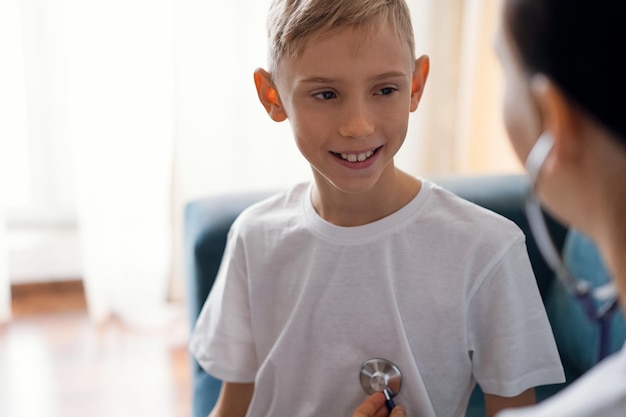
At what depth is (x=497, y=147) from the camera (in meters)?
2.33

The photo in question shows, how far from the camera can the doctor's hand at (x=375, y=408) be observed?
101 centimetres

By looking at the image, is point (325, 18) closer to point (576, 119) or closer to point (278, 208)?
point (278, 208)

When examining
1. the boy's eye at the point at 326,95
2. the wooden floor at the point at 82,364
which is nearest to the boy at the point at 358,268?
the boy's eye at the point at 326,95

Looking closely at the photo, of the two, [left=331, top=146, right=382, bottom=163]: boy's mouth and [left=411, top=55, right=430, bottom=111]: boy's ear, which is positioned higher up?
[left=411, top=55, right=430, bottom=111]: boy's ear

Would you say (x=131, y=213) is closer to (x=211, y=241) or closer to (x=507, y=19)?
(x=211, y=241)

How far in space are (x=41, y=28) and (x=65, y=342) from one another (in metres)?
0.97

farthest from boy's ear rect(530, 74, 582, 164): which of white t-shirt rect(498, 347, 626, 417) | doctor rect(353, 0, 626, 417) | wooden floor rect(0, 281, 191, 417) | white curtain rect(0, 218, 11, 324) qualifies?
white curtain rect(0, 218, 11, 324)

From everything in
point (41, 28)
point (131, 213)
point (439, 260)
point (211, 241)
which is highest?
point (41, 28)

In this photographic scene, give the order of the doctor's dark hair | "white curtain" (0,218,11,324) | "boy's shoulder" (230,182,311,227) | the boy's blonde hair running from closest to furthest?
the doctor's dark hair < the boy's blonde hair < "boy's shoulder" (230,182,311,227) < "white curtain" (0,218,11,324)

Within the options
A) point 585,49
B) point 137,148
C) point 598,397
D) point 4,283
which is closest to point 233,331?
point 598,397

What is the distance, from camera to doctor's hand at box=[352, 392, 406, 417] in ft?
3.31

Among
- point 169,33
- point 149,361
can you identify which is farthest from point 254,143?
point 149,361

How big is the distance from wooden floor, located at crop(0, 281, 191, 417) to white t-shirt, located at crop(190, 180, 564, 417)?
1.01 metres

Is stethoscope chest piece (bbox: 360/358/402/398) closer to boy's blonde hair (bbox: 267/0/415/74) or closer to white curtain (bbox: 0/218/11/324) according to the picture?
boy's blonde hair (bbox: 267/0/415/74)
